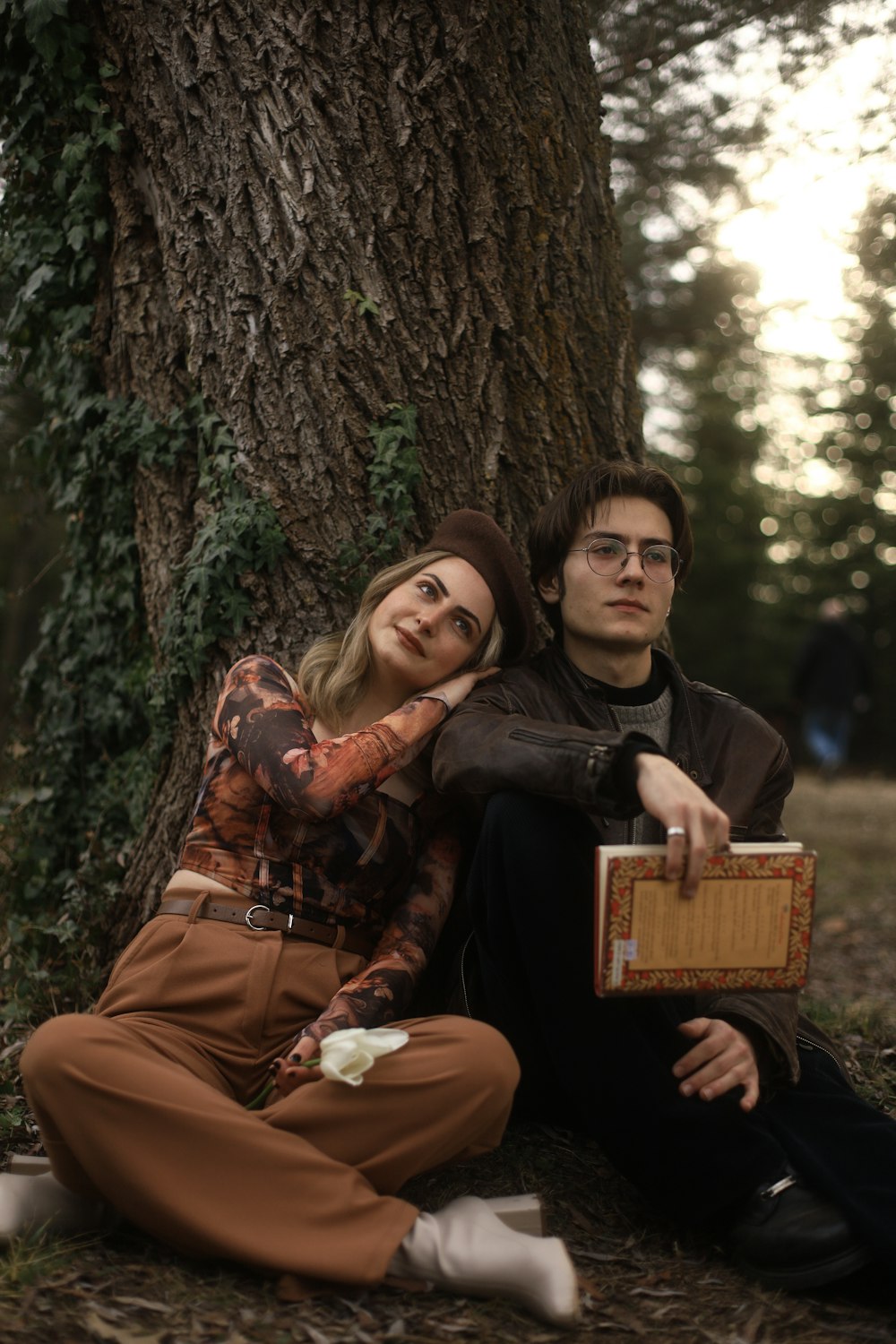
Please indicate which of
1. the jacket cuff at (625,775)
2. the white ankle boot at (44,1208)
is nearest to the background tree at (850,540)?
the jacket cuff at (625,775)

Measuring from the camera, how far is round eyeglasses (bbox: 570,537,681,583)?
3020mm

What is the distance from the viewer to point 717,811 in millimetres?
2350

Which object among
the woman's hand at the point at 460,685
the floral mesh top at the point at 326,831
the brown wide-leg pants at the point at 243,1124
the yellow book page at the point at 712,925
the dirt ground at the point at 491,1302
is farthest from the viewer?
the woman's hand at the point at 460,685

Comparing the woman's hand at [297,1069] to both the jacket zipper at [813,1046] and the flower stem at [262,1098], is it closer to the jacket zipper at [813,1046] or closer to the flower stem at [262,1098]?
the flower stem at [262,1098]

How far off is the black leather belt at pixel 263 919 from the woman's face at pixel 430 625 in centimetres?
67

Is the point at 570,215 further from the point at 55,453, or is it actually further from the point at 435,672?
the point at 55,453

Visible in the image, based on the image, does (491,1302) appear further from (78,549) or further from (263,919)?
(78,549)

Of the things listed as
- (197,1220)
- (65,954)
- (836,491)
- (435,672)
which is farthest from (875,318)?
(836,491)

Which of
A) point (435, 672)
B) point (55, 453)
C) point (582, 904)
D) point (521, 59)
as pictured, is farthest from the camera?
point (55, 453)

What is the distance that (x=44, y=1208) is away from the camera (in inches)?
94.1

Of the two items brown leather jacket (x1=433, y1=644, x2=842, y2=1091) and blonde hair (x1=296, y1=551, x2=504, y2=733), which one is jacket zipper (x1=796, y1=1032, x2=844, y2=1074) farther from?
blonde hair (x1=296, y1=551, x2=504, y2=733)

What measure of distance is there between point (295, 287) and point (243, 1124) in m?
2.31

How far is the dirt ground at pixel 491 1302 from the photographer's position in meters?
2.11

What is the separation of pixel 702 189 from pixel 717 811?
198 inches
